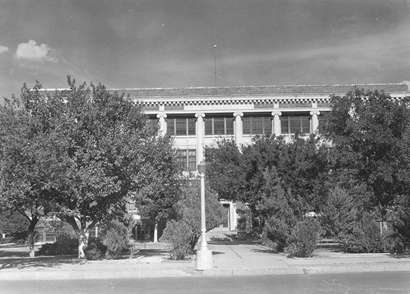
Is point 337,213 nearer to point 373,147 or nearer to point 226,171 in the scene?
point 373,147

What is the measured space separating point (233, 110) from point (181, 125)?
23.1 feet

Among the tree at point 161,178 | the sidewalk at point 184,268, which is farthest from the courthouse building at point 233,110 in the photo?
the sidewalk at point 184,268

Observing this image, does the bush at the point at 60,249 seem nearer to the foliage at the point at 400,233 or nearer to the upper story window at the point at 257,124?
the foliage at the point at 400,233

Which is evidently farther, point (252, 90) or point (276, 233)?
point (252, 90)

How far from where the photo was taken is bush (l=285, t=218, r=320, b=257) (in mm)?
22059

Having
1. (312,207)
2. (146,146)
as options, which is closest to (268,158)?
(312,207)

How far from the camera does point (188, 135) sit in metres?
67.4

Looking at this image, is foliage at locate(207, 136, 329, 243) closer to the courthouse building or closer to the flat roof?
the courthouse building

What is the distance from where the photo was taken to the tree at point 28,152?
18719 millimetres

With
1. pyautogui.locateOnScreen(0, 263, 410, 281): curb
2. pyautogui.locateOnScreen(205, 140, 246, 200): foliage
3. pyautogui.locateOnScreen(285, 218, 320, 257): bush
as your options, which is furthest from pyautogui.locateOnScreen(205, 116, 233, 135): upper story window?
pyautogui.locateOnScreen(0, 263, 410, 281): curb

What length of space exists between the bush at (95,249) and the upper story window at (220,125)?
43511mm

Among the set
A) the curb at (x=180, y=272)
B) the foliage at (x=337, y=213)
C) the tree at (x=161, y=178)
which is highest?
the tree at (x=161, y=178)

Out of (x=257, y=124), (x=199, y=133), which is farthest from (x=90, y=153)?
(x=257, y=124)

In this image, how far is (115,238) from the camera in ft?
75.7
